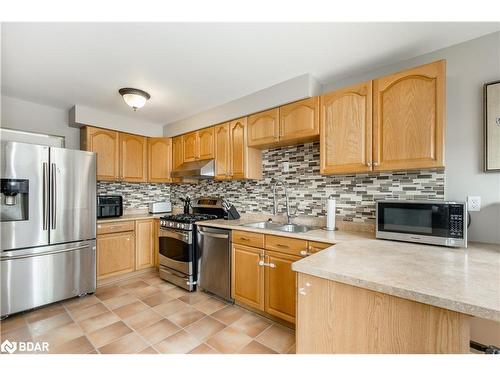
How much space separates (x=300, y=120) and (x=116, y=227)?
2.68 meters

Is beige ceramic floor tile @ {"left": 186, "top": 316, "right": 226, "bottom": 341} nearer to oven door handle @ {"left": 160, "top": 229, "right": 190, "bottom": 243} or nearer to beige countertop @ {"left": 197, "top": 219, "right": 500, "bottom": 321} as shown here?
oven door handle @ {"left": 160, "top": 229, "right": 190, "bottom": 243}

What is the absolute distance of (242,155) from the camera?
109 inches

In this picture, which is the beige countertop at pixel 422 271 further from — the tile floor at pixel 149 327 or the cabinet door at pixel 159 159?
the cabinet door at pixel 159 159

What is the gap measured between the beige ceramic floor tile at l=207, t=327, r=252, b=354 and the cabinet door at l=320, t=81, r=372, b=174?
157 centimetres

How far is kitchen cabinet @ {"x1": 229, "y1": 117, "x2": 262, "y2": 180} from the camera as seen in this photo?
9.02ft

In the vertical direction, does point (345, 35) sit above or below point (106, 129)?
above

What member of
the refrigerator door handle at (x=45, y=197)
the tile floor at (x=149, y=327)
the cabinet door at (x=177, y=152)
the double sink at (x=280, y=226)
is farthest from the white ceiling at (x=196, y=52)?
the tile floor at (x=149, y=327)

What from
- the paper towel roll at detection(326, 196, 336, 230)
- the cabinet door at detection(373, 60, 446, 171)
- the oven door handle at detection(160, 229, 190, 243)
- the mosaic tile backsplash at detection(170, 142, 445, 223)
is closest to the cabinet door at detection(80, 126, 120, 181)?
the oven door handle at detection(160, 229, 190, 243)

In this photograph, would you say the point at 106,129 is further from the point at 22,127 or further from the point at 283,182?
the point at 283,182

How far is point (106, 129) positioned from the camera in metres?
3.26

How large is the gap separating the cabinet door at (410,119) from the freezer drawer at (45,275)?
314 centimetres

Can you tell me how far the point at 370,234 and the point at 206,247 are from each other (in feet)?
5.62
